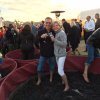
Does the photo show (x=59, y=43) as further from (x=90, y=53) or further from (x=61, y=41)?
(x=90, y=53)

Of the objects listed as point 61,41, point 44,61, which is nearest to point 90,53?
point 61,41

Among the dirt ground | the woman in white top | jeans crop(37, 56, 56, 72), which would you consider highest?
the woman in white top

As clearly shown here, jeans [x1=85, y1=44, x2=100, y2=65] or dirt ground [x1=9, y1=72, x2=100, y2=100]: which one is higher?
jeans [x1=85, y1=44, x2=100, y2=65]

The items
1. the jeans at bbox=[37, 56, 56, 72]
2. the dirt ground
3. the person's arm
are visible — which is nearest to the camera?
the dirt ground

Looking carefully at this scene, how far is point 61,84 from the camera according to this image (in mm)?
7000

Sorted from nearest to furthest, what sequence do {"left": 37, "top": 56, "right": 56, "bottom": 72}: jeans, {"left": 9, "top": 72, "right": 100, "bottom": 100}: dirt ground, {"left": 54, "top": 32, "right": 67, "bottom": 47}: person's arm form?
{"left": 9, "top": 72, "right": 100, "bottom": 100}: dirt ground, {"left": 54, "top": 32, "right": 67, "bottom": 47}: person's arm, {"left": 37, "top": 56, "right": 56, "bottom": 72}: jeans

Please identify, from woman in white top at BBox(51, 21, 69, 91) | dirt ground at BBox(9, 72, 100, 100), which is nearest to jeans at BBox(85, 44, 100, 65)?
dirt ground at BBox(9, 72, 100, 100)

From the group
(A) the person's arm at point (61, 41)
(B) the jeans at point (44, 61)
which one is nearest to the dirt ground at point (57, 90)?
(B) the jeans at point (44, 61)

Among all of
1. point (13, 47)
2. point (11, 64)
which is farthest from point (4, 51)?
point (11, 64)

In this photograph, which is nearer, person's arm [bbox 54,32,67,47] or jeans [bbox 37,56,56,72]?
person's arm [bbox 54,32,67,47]

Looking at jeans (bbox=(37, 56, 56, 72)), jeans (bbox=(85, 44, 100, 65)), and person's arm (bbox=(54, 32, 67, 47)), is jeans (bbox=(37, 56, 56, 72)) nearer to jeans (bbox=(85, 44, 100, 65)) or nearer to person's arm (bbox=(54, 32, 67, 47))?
person's arm (bbox=(54, 32, 67, 47))

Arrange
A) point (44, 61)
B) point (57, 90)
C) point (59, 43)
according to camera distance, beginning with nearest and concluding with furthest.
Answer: point (59, 43), point (57, 90), point (44, 61)

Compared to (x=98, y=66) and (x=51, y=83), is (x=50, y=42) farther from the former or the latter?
(x=98, y=66)

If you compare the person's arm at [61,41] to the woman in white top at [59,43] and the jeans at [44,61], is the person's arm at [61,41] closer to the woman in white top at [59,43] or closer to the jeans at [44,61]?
the woman in white top at [59,43]
